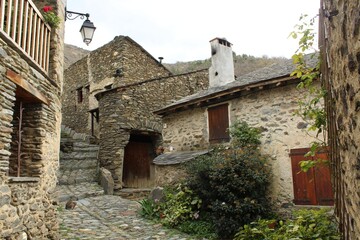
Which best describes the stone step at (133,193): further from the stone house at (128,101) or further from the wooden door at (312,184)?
the wooden door at (312,184)

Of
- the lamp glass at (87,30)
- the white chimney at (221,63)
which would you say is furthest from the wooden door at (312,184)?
the lamp glass at (87,30)

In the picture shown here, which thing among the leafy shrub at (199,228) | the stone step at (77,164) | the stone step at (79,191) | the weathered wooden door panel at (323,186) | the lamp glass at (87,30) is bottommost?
the leafy shrub at (199,228)

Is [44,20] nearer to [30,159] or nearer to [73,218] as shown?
[30,159]

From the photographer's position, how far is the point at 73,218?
766 centimetres

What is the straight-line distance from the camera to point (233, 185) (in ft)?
22.4

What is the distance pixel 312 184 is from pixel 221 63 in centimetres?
580

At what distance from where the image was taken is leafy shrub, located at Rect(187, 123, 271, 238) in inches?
260

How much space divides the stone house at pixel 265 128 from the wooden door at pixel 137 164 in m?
3.68

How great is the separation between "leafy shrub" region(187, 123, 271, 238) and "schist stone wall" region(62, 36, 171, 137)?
872cm

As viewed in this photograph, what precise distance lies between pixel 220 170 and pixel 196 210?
1.38 m

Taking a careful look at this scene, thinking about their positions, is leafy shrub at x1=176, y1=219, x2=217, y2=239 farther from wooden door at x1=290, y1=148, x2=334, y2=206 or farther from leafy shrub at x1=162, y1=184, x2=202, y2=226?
wooden door at x1=290, y1=148, x2=334, y2=206

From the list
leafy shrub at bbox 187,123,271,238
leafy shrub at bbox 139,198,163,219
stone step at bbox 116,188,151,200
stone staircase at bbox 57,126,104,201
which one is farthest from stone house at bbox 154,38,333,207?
stone staircase at bbox 57,126,104,201

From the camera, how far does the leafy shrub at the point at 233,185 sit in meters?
6.61

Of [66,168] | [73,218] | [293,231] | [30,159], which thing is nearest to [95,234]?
[73,218]
